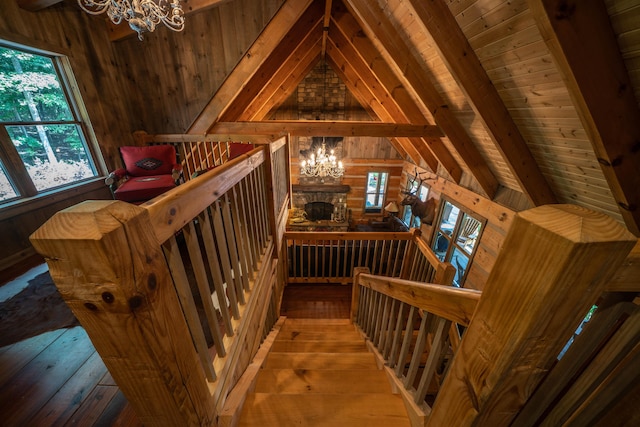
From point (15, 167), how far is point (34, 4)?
1.71 m

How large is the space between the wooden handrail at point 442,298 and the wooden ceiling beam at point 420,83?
2.42m

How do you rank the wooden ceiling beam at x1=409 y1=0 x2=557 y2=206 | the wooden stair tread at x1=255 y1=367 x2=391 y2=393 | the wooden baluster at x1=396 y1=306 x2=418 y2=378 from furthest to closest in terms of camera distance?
the wooden ceiling beam at x1=409 y1=0 x2=557 y2=206, the wooden stair tread at x1=255 y1=367 x2=391 y2=393, the wooden baluster at x1=396 y1=306 x2=418 y2=378

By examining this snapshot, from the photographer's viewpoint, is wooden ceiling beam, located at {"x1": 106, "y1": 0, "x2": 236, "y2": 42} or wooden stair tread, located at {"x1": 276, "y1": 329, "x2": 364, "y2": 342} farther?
wooden ceiling beam, located at {"x1": 106, "y1": 0, "x2": 236, "y2": 42}

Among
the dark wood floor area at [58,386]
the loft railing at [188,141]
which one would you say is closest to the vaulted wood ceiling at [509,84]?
the loft railing at [188,141]

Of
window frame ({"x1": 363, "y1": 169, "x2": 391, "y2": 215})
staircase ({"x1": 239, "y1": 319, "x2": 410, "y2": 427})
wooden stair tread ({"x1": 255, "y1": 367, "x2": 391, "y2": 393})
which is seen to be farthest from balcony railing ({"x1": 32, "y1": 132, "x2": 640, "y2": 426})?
window frame ({"x1": 363, "y1": 169, "x2": 391, "y2": 215})

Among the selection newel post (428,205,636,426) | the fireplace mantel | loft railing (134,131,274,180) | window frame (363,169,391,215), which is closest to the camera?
newel post (428,205,636,426)

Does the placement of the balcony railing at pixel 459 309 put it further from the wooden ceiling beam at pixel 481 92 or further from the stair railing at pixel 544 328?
the wooden ceiling beam at pixel 481 92

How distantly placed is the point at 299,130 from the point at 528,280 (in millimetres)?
3394

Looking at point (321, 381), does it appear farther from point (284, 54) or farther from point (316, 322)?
point (284, 54)

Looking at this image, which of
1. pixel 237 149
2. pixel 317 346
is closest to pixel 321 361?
pixel 317 346

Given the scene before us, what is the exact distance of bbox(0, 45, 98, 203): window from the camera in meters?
2.29

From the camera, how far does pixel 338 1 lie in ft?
10.5

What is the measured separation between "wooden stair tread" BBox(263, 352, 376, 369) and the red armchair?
7.00ft

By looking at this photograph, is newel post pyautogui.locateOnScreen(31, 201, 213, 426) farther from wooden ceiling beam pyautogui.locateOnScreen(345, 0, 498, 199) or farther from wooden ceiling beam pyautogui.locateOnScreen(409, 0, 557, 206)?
wooden ceiling beam pyautogui.locateOnScreen(345, 0, 498, 199)
